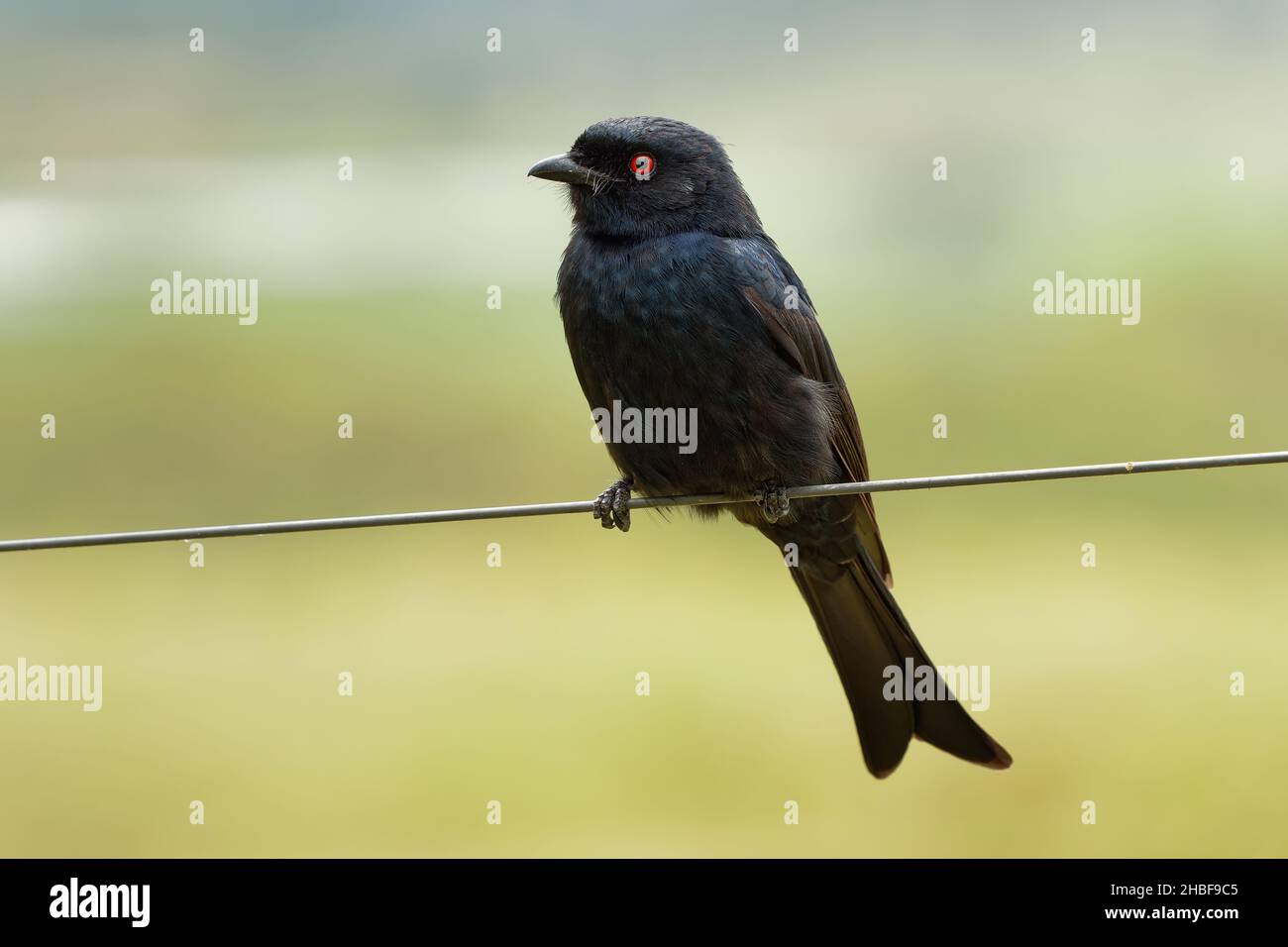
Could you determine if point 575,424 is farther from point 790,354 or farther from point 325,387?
point 790,354

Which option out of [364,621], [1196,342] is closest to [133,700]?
[364,621]

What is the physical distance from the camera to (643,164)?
15.3ft

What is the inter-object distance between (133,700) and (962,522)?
23.8 ft

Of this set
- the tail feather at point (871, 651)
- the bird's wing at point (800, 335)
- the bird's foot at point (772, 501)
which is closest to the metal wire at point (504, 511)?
the bird's foot at point (772, 501)

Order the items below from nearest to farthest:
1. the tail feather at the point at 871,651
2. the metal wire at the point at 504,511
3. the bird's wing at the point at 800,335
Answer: the metal wire at the point at 504,511 < the bird's wing at the point at 800,335 < the tail feather at the point at 871,651

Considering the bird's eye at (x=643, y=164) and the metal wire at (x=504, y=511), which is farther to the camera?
the bird's eye at (x=643, y=164)

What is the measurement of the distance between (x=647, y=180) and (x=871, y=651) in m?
1.78

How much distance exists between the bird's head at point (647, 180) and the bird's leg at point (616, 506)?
0.83 metres

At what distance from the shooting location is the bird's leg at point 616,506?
445 centimetres

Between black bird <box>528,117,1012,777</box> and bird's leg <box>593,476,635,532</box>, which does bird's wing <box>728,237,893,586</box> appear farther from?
bird's leg <box>593,476,635,532</box>

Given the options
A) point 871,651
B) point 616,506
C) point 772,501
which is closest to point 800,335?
point 772,501

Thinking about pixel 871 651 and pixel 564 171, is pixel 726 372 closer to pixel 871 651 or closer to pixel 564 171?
pixel 564 171

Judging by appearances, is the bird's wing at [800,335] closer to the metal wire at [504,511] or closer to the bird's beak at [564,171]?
the bird's beak at [564,171]

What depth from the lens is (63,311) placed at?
12625mm
